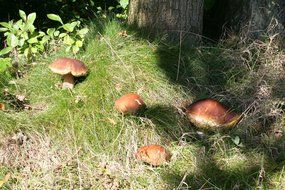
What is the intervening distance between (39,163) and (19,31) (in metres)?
1.69

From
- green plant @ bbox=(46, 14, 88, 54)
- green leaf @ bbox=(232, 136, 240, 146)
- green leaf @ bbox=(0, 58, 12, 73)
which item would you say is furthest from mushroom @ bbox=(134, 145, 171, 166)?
green leaf @ bbox=(0, 58, 12, 73)

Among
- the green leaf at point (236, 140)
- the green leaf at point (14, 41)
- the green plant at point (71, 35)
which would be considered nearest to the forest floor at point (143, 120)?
the green leaf at point (236, 140)

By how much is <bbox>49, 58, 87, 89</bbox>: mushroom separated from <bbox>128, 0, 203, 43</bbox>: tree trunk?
92 cm

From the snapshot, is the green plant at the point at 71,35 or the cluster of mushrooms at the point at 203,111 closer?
the cluster of mushrooms at the point at 203,111

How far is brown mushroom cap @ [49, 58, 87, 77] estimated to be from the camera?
400 cm

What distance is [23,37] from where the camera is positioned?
4574 mm

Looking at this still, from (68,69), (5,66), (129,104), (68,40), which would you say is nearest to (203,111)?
(129,104)

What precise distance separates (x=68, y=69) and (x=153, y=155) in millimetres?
1158

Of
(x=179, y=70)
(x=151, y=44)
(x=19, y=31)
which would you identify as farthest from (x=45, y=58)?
(x=179, y=70)

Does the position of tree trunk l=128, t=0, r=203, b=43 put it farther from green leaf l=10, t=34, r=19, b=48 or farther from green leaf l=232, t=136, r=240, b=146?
green leaf l=232, t=136, r=240, b=146

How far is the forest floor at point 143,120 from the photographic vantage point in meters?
3.38

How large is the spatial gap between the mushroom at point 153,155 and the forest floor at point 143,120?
6 cm

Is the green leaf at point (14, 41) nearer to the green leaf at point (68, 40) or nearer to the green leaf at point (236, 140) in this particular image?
the green leaf at point (68, 40)

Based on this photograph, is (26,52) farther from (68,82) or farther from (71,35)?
(68,82)
